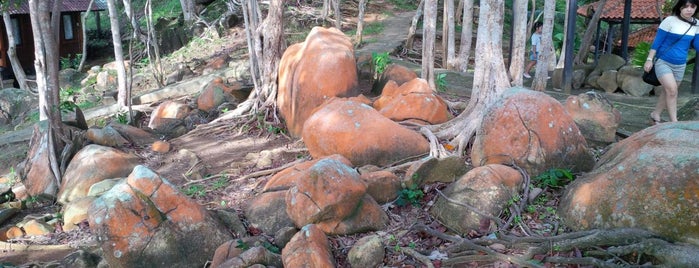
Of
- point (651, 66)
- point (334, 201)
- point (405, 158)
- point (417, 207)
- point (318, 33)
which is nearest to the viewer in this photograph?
point (334, 201)

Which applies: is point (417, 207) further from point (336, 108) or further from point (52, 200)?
point (52, 200)

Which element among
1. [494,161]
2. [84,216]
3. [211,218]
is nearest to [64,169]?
[84,216]

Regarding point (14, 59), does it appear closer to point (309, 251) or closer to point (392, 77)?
point (392, 77)

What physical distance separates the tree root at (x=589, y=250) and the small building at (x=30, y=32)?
59.3 ft

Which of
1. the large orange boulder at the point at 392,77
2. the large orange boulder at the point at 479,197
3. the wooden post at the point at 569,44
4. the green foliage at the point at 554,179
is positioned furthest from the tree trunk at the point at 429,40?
the large orange boulder at the point at 479,197

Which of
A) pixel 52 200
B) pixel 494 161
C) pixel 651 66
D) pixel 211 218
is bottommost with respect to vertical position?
pixel 52 200

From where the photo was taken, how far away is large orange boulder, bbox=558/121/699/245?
409 centimetres

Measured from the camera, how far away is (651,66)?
20.8 ft

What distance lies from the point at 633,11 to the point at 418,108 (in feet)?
33.3

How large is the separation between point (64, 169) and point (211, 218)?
3996 mm

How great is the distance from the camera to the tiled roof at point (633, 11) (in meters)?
13.8

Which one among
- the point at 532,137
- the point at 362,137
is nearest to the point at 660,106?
the point at 532,137

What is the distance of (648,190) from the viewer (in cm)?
426

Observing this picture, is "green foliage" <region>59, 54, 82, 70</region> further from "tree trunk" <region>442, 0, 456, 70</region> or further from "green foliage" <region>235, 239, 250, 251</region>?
"green foliage" <region>235, 239, 250, 251</region>
